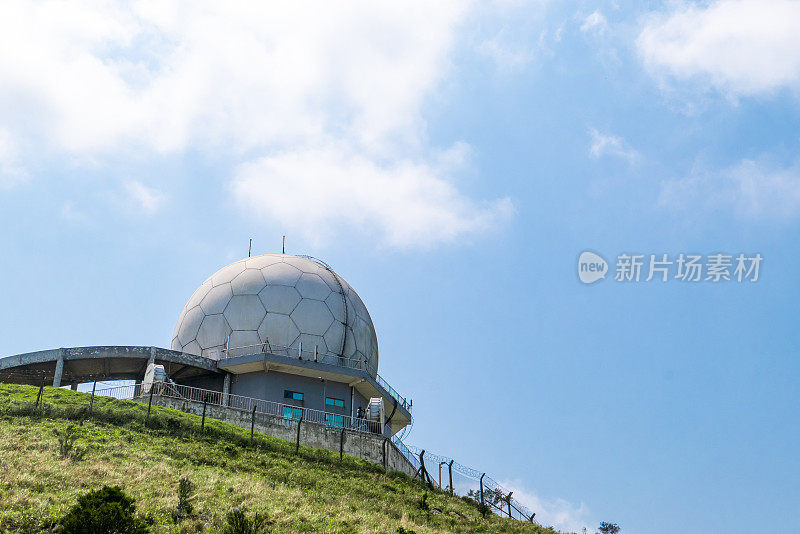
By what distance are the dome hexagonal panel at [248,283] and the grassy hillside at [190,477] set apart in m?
9.84

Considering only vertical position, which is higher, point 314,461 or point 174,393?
point 174,393

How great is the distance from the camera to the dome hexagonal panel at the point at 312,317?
38812 millimetres

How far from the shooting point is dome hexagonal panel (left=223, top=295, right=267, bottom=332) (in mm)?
38375

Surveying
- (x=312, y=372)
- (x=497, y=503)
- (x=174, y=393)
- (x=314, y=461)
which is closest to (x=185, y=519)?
(x=314, y=461)

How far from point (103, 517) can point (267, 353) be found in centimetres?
2154

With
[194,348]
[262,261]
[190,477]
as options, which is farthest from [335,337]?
[190,477]

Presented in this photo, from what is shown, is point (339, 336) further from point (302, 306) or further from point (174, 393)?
point (174, 393)

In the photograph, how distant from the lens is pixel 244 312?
38.7 m

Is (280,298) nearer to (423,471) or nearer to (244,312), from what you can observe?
(244,312)

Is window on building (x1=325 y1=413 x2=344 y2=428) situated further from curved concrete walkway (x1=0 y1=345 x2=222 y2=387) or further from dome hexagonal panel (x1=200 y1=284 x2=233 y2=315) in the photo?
dome hexagonal panel (x1=200 y1=284 x2=233 y2=315)

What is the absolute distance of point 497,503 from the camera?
29.5m

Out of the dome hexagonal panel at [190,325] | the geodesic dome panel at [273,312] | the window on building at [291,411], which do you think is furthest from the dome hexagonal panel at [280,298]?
the window on building at [291,411]

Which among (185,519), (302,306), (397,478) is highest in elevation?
(302,306)

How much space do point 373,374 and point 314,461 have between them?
14276 millimetres
